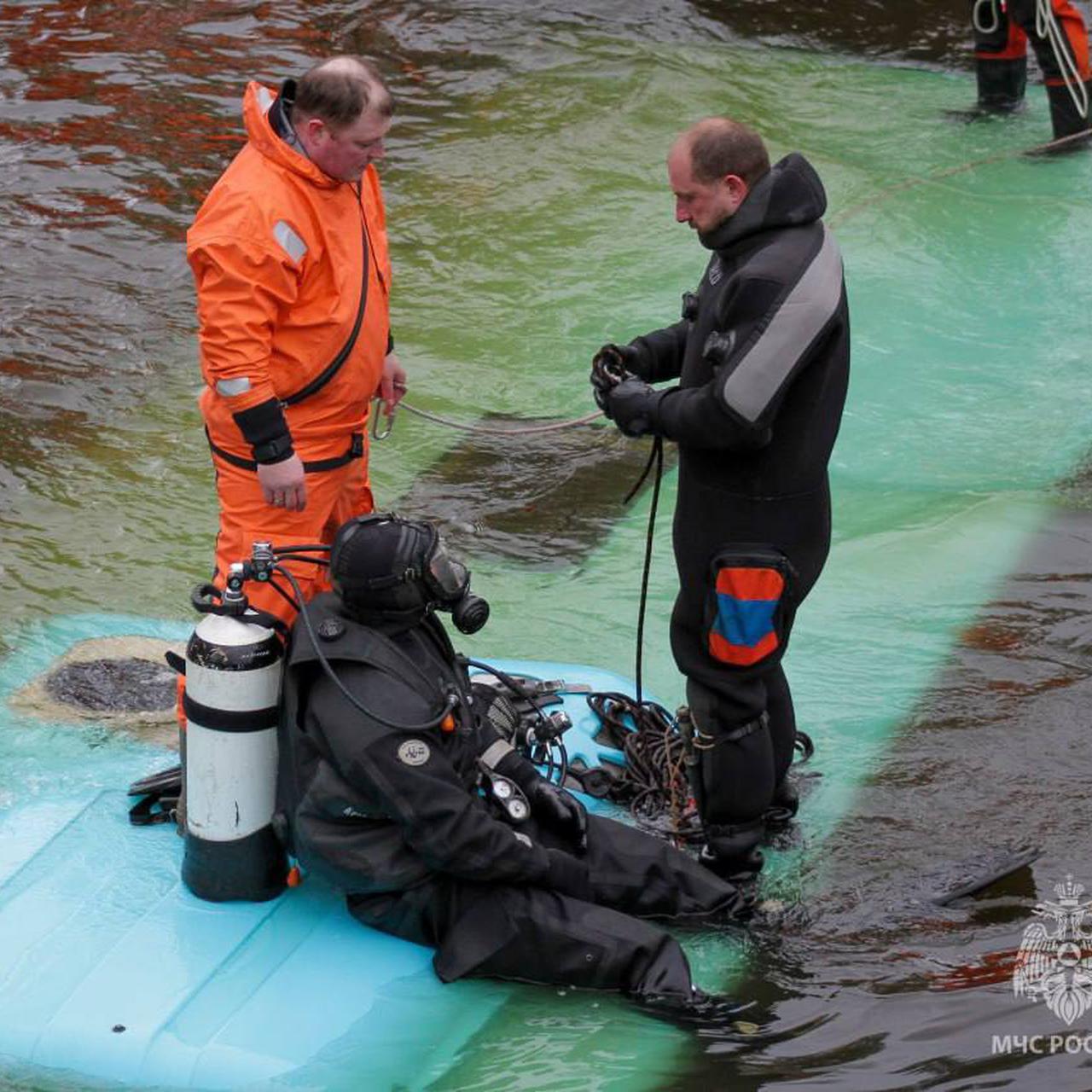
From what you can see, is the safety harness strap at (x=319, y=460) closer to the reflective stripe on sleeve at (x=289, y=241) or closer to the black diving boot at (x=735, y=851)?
the reflective stripe on sleeve at (x=289, y=241)

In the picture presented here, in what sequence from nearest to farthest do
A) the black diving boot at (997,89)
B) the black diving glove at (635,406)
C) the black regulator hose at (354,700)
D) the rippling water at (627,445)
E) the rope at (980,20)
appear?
the black regulator hose at (354,700) → the black diving glove at (635,406) → the rippling water at (627,445) → the rope at (980,20) → the black diving boot at (997,89)

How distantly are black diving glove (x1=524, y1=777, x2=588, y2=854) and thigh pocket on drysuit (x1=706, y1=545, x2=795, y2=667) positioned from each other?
1.60ft

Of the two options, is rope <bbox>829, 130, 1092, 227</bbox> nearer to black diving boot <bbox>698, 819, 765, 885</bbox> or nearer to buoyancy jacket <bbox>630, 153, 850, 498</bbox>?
buoyancy jacket <bbox>630, 153, 850, 498</bbox>

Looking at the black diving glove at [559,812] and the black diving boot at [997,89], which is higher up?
the black diving boot at [997,89]

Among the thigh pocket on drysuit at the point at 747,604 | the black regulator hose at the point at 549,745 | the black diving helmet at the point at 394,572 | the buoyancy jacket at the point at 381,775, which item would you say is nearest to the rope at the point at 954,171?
the black regulator hose at the point at 549,745

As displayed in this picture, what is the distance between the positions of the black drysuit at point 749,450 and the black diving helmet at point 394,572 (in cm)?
59

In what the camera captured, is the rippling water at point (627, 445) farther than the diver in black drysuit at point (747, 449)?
Yes

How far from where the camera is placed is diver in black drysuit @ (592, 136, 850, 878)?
3.69 meters

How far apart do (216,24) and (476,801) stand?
8.79 metres

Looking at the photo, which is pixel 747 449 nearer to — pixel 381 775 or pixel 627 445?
pixel 381 775

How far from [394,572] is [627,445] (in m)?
3.31

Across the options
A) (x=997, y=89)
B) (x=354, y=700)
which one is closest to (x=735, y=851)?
(x=354, y=700)

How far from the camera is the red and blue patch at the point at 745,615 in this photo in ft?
12.8

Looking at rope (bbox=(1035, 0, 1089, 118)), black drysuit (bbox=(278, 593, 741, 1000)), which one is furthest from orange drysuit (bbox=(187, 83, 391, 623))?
rope (bbox=(1035, 0, 1089, 118))
